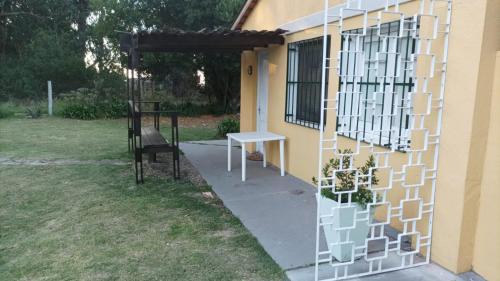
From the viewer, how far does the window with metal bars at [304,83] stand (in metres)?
5.84

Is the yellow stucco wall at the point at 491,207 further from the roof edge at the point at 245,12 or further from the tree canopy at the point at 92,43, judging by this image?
the tree canopy at the point at 92,43

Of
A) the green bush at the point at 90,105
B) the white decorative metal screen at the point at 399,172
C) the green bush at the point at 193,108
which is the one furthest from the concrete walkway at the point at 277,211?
the green bush at the point at 193,108

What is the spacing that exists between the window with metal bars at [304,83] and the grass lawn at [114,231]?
6.33ft

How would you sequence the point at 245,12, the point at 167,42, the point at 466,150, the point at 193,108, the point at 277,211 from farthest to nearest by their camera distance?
the point at 193,108 < the point at 245,12 < the point at 167,42 < the point at 277,211 < the point at 466,150

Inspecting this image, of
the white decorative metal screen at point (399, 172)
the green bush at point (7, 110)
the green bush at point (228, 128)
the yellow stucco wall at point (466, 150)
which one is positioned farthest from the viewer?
the green bush at point (7, 110)

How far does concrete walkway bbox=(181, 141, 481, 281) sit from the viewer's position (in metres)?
3.22

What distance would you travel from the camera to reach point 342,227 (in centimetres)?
321

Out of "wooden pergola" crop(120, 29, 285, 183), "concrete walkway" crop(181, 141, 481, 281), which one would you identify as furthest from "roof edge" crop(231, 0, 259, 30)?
"concrete walkway" crop(181, 141, 481, 281)

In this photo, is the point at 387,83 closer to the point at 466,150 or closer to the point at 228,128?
the point at 466,150

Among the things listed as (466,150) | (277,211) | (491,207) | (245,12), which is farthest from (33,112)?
(491,207)

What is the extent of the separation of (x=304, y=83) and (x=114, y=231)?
11.7 ft

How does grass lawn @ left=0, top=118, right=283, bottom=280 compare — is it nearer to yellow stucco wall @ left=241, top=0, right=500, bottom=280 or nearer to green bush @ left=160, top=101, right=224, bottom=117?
yellow stucco wall @ left=241, top=0, right=500, bottom=280

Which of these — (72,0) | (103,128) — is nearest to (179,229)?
(103,128)

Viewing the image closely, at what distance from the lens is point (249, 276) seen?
3186mm
